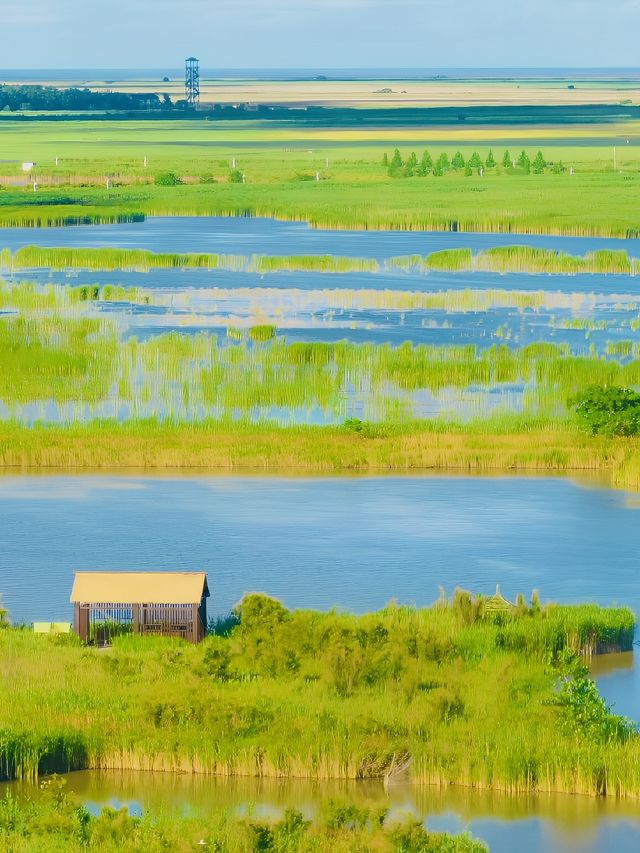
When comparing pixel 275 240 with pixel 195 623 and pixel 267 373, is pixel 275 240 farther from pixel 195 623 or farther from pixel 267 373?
pixel 195 623

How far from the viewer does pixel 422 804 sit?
700 inches

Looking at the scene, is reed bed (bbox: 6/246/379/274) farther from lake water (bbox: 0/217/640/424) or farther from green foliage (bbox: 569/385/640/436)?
green foliage (bbox: 569/385/640/436)

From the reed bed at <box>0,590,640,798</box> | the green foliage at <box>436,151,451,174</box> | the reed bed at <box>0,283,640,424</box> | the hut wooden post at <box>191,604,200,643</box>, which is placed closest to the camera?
the reed bed at <box>0,590,640,798</box>

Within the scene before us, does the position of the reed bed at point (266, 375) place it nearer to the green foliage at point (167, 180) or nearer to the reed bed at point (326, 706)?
the reed bed at point (326, 706)

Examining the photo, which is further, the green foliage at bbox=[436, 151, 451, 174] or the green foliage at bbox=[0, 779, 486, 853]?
the green foliage at bbox=[436, 151, 451, 174]

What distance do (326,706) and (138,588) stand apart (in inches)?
158

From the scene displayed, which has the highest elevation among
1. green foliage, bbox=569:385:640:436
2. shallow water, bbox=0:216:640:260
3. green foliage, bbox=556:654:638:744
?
shallow water, bbox=0:216:640:260

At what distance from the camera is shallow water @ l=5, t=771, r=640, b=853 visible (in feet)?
56.3

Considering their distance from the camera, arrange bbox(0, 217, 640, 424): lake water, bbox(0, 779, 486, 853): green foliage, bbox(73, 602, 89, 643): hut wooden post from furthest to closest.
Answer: bbox(0, 217, 640, 424): lake water → bbox(73, 602, 89, 643): hut wooden post → bbox(0, 779, 486, 853): green foliage

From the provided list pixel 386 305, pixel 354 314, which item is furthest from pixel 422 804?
pixel 386 305

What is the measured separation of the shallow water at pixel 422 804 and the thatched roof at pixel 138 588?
4080 mm

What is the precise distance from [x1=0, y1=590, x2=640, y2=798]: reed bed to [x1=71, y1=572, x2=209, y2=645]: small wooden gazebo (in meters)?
0.47

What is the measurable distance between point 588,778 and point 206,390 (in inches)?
889

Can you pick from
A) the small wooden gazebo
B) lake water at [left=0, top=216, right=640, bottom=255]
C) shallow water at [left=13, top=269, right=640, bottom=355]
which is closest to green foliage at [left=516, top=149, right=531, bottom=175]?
lake water at [left=0, top=216, right=640, bottom=255]
